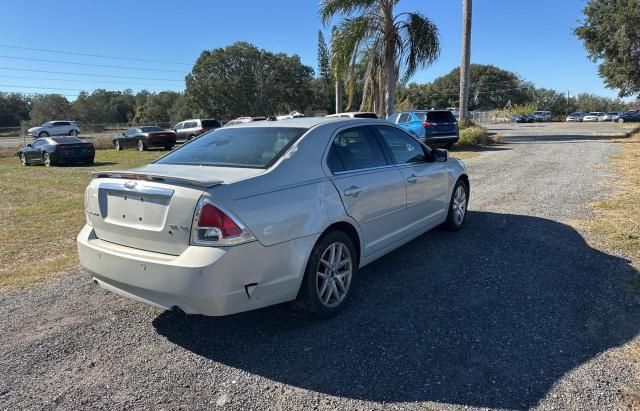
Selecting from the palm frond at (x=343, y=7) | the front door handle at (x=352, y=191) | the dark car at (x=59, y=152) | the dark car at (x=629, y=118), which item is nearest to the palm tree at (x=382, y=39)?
the palm frond at (x=343, y=7)

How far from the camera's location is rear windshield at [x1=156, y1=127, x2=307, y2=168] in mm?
3635

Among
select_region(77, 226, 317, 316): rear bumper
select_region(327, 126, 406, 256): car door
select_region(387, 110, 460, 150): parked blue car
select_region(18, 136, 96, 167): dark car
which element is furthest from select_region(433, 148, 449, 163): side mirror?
select_region(18, 136, 96, 167): dark car

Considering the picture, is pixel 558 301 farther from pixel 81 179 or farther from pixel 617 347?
pixel 81 179

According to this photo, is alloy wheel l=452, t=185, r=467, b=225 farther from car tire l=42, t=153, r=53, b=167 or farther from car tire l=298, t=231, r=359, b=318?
car tire l=42, t=153, r=53, b=167

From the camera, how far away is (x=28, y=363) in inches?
124

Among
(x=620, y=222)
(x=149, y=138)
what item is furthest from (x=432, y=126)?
(x=149, y=138)

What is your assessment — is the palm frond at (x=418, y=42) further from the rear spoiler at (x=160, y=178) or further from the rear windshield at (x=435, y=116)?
the rear spoiler at (x=160, y=178)

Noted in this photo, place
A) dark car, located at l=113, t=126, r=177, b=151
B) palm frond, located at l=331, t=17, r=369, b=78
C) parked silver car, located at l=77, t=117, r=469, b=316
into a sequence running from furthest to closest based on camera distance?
dark car, located at l=113, t=126, r=177, b=151 → palm frond, located at l=331, t=17, r=369, b=78 → parked silver car, located at l=77, t=117, r=469, b=316

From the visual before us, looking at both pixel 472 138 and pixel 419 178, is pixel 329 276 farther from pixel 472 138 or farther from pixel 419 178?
pixel 472 138

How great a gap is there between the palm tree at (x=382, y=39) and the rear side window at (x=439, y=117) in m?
2.37

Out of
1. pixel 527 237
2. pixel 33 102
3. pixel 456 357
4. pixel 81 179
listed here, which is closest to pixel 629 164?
pixel 527 237

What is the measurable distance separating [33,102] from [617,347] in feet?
304

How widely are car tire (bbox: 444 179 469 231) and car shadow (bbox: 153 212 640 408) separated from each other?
3.10 ft

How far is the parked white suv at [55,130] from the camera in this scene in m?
37.9
